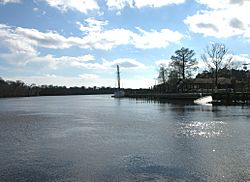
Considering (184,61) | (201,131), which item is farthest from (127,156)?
(184,61)

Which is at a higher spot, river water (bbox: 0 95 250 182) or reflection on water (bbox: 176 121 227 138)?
reflection on water (bbox: 176 121 227 138)

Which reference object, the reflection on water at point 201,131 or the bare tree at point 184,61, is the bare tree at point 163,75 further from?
the reflection on water at point 201,131

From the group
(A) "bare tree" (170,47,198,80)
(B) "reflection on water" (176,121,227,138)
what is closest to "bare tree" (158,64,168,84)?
(A) "bare tree" (170,47,198,80)

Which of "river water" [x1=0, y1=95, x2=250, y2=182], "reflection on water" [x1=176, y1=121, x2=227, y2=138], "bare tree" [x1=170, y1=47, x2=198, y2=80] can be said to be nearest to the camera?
"river water" [x1=0, y1=95, x2=250, y2=182]

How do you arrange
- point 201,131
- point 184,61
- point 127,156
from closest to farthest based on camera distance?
point 127,156 < point 201,131 < point 184,61

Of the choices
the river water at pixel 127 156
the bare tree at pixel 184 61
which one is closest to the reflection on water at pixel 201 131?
the river water at pixel 127 156

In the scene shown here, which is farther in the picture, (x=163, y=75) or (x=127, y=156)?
(x=163, y=75)

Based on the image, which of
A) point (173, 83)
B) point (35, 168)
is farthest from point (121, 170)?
point (173, 83)

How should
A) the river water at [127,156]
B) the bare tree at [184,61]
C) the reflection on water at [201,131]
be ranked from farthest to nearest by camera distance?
the bare tree at [184,61] → the reflection on water at [201,131] → the river water at [127,156]

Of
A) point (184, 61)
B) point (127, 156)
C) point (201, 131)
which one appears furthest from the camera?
point (184, 61)

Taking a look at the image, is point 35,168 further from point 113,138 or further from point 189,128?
point 189,128

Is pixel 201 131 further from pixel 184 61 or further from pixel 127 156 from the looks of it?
pixel 184 61

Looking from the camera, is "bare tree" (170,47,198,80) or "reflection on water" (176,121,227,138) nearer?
"reflection on water" (176,121,227,138)

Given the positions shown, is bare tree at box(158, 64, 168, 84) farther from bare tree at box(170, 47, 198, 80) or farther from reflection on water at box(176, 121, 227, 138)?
reflection on water at box(176, 121, 227, 138)
